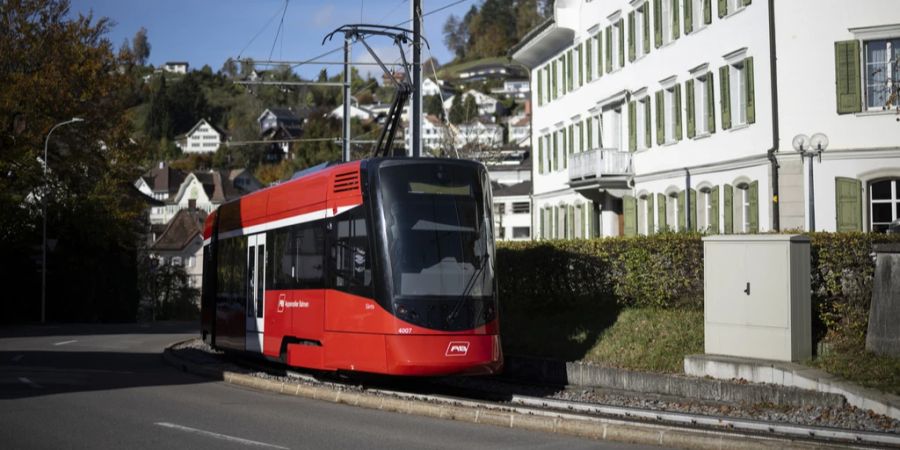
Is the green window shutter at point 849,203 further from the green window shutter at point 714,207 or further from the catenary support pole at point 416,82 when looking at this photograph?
the catenary support pole at point 416,82

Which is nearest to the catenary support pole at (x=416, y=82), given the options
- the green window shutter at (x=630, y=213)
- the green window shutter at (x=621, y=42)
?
the green window shutter at (x=621, y=42)

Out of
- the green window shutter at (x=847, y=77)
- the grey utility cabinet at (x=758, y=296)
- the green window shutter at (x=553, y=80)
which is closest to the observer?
the grey utility cabinet at (x=758, y=296)

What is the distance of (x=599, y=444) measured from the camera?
12680 mm

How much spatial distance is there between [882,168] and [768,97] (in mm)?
3579

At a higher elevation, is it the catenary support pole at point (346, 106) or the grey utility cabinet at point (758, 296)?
the catenary support pole at point (346, 106)

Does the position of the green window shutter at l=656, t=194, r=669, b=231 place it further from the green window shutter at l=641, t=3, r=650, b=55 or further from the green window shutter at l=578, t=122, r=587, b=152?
the green window shutter at l=578, t=122, r=587, b=152

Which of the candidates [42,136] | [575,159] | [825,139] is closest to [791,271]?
[825,139]

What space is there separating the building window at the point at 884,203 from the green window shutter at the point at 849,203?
1.31 ft

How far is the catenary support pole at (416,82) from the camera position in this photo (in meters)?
26.8

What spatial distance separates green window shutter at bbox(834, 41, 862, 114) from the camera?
30.4 m

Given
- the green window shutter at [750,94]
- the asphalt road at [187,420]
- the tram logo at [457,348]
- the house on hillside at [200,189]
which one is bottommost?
the asphalt road at [187,420]

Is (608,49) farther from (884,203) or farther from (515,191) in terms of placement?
(515,191)

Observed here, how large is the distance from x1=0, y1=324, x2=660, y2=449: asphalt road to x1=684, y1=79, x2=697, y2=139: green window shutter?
65.6ft

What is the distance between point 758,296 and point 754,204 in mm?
14380
